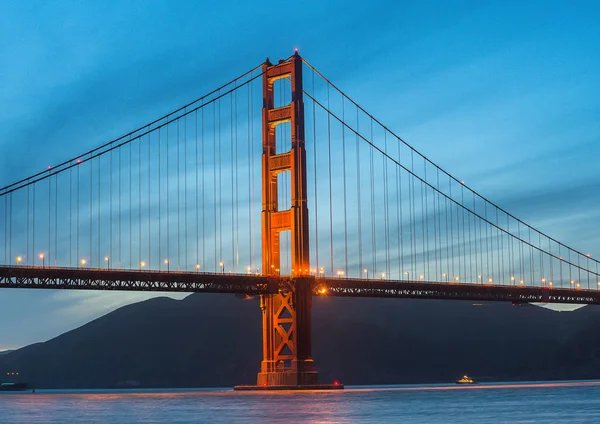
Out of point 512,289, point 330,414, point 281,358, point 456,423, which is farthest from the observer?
point 512,289

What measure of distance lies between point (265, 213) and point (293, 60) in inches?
547

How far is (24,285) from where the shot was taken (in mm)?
94750

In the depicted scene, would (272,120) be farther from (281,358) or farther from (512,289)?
(512,289)

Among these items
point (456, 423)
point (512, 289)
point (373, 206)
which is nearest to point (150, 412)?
point (456, 423)

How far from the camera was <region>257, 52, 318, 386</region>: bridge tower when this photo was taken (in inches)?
4011

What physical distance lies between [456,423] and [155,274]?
59095 mm

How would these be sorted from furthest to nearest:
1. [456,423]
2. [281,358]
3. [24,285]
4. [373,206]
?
[373,206] → [281,358] → [24,285] → [456,423]

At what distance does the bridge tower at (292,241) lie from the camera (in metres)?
102

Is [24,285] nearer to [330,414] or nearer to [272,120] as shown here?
[272,120]

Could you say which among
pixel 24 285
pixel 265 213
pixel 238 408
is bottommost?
pixel 238 408

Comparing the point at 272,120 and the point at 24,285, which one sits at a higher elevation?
the point at 272,120

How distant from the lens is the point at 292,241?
10306 cm

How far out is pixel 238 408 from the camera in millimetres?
60719

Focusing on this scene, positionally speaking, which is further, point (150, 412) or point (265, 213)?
point (265, 213)
